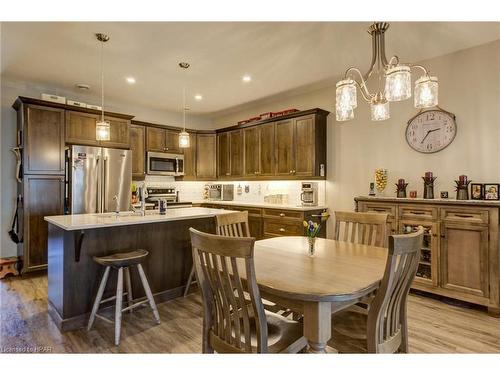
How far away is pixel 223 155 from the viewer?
20.2ft

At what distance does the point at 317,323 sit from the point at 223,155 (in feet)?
16.5

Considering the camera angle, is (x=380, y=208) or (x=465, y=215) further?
(x=380, y=208)

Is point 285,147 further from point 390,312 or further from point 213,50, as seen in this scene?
point 390,312

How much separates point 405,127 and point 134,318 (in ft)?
12.6

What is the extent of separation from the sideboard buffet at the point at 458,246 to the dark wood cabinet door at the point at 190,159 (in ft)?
13.2

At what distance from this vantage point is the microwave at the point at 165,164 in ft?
18.1

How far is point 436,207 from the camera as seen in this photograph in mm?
3195

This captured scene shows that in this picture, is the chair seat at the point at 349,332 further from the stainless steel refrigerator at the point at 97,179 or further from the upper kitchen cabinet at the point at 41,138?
the upper kitchen cabinet at the point at 41,138

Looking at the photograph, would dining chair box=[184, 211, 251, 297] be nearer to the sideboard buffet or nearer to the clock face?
the sideboard buffet

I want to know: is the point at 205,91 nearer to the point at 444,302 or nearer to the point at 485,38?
the point at 485,38

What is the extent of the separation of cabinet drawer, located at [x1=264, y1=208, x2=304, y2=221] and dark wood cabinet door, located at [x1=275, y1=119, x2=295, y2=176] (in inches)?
26.2

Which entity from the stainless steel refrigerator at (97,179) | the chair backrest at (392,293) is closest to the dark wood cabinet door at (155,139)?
the stainless steel refrigerator at (97,179)

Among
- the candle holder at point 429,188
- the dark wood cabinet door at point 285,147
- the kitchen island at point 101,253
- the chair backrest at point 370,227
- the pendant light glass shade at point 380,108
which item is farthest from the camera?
the dark wood cabinet door at point 285,147

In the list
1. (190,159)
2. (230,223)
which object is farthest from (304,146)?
(190,159)
